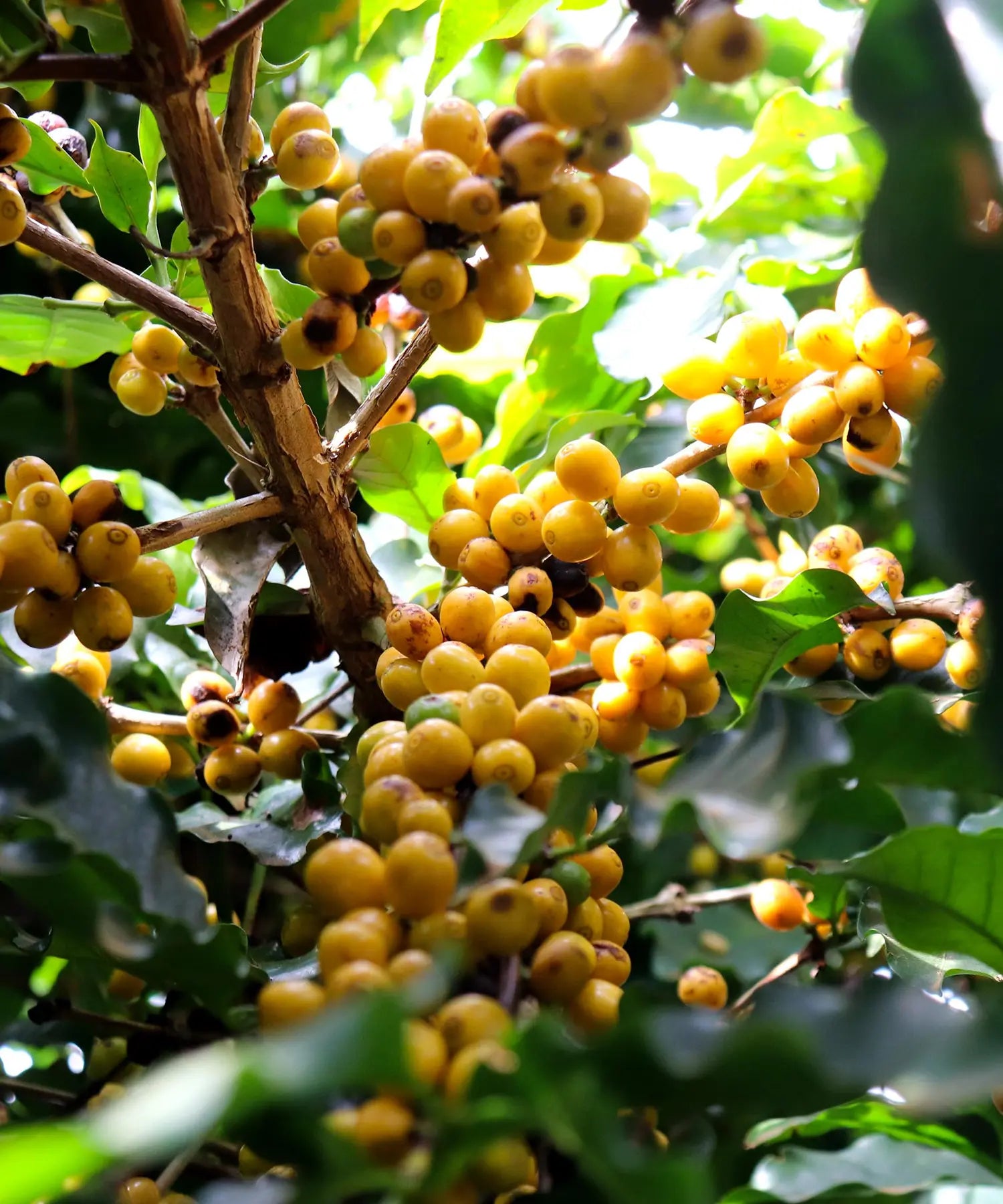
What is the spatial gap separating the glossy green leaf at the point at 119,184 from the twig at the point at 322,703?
0.38 metres

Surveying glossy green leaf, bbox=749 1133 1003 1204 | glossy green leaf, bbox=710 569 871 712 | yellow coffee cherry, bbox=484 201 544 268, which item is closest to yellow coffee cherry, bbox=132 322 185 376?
yellow coffee cherry, bbox=484 201 544 268

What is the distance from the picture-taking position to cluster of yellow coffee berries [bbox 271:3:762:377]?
54cm

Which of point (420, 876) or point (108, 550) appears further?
point (108, 550)

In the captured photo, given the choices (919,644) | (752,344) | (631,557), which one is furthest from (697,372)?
(919,644)

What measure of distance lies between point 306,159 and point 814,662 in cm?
50

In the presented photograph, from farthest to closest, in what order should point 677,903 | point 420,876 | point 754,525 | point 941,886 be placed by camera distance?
1. point 754,525
2. point 677,903
3. point 941,886
4. point 420,876

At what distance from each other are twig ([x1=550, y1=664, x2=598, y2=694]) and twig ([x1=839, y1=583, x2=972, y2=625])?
0.19 metres

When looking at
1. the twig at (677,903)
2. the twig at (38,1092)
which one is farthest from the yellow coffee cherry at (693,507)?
the twig at (38,1092)

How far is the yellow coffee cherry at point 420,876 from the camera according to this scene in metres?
0.52

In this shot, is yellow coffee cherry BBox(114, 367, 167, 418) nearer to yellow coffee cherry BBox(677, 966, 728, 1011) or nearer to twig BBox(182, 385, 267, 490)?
twig BBox(182, 385, 267, 490)

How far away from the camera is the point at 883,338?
708 mm

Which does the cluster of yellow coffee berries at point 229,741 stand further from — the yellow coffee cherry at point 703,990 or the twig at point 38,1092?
the yellow coffee cherry at point 703,990

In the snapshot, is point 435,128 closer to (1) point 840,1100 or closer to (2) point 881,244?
(2) point 881,244

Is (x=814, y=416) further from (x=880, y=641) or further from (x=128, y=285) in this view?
(x=128, y=285)
